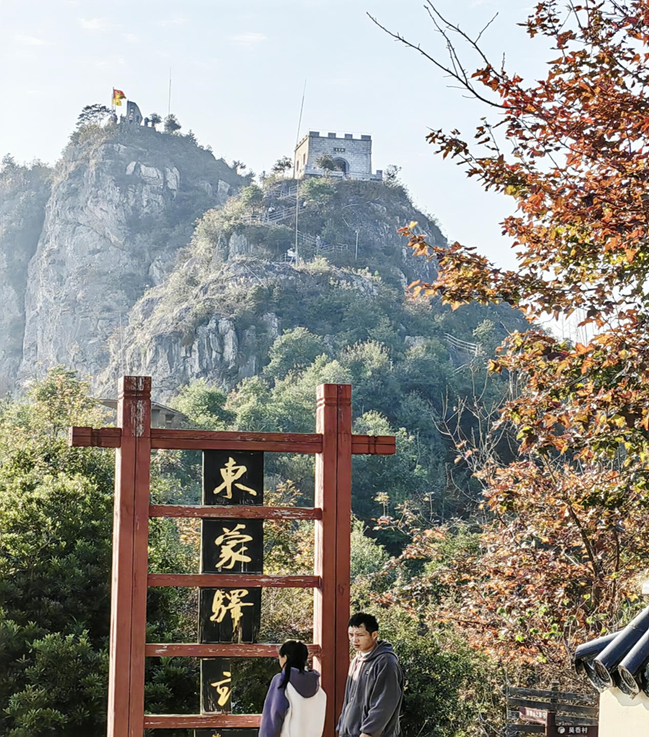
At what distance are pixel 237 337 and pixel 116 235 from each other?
22522mm

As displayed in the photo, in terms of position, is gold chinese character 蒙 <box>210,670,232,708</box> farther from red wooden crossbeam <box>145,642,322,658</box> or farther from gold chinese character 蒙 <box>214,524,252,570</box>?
gold chinese character 蒙 <box>214,524,252,570</box>

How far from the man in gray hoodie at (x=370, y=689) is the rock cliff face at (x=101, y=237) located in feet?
188

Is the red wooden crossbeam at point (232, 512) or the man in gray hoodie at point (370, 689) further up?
the red wooden crossbeam at point (232, 512)

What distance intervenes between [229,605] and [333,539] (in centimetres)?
61

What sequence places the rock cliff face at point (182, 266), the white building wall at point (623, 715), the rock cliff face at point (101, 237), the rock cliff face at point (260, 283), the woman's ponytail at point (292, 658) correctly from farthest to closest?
the rock cliff face at point (101, 237), the rock cliff face at point (182, 266), the rock cliff face at point (260, 283), the woman's ponytail at point (292, 658), the white building wall at point (623, 715)

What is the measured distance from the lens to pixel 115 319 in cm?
6369

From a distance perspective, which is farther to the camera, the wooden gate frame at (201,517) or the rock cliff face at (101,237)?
the rock cliff face at (101,237)

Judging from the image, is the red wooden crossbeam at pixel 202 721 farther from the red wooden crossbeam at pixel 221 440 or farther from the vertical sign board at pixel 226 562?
the red wooden crossbeam at pixel 221 440

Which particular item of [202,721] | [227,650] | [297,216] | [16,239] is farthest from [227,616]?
[16,239]

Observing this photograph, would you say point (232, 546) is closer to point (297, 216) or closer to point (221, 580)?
point (221, 580)

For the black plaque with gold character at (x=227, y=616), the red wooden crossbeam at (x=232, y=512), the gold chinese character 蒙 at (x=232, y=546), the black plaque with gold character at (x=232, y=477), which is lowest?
the black plaque with gold character at (x=227, y=616)

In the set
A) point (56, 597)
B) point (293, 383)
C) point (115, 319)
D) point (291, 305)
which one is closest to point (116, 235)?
point (115, 319)

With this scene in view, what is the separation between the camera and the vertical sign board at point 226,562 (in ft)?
14.8

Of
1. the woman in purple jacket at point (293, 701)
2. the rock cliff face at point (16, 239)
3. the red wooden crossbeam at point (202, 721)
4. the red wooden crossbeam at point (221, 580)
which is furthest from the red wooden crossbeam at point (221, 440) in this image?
the rock cliff face at point (16, 239)
